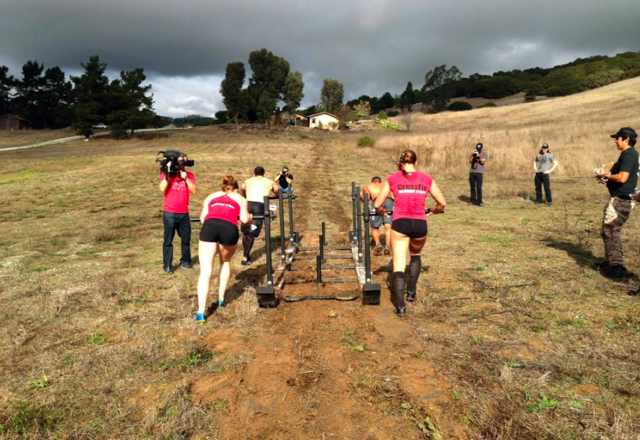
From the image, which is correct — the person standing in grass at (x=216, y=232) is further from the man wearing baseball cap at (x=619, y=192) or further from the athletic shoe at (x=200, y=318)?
the man wearing baseball cap at (x=619, y=192)

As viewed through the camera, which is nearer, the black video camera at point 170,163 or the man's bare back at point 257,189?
the black video camera at point 170,163

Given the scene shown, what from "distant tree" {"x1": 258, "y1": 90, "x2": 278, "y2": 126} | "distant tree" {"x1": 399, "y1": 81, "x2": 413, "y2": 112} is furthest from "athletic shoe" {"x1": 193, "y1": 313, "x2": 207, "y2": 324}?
"distant tree" {"x1": 399, "y1": 81, "x2": 413, "y2": 112}

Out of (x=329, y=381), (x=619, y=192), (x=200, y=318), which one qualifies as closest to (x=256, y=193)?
(x=200, y=318)

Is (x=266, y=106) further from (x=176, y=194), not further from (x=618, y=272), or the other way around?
(x=618, y=272)

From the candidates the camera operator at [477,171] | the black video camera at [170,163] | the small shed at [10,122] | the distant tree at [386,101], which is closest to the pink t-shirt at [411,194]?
the black video camera at [170,163]

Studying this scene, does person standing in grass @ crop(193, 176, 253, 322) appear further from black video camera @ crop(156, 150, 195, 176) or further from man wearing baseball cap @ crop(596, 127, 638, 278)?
man wearing baseball cap @ crop(596, 127, 638, 278)

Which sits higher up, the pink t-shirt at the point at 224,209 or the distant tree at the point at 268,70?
the distant tree at the point at 268,70

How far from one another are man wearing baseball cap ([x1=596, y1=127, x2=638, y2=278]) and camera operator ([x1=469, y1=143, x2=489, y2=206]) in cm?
726

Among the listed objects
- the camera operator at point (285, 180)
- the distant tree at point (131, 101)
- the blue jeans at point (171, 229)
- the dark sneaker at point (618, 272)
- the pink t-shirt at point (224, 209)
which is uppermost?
the distant tree at point (131, 101)

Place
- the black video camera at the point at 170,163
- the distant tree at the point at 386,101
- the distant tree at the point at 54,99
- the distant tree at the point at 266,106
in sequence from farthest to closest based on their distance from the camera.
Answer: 1. the distant tree at the point at 386,101
2. the distant tree at the point at 266,106
3. the distant tree at the point at 54,99
4. the black video camera at the point at 170,163

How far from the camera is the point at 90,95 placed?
145 feet

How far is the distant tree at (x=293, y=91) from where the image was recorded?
80125mm

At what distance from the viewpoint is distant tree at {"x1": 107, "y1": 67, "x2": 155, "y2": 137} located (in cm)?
4362

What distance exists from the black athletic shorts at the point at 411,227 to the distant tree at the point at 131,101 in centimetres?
4509
